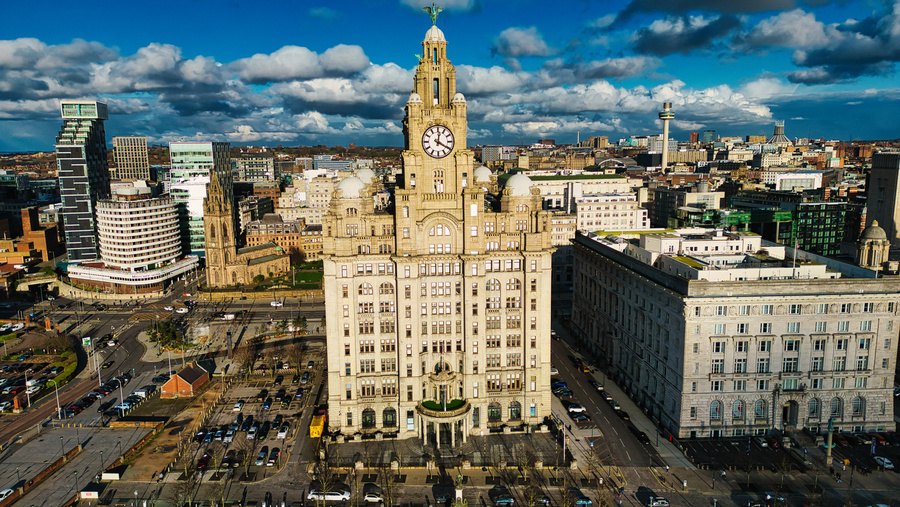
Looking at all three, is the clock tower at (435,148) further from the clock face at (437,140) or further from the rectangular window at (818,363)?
the rectangular window at (818,363)

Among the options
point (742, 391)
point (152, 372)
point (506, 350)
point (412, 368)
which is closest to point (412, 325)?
point (412, 368)

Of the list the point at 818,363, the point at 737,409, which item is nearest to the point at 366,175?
the point at 737,409

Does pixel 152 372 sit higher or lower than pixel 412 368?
lower

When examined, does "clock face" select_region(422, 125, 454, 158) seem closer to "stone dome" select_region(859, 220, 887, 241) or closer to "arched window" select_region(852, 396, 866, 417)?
"stone dome" select_region(859, 220, 887, 241)

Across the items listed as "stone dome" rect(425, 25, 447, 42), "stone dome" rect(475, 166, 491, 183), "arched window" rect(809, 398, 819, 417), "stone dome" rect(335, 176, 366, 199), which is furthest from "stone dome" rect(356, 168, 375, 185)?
"arched window" rect(809, 398, 819, 417)

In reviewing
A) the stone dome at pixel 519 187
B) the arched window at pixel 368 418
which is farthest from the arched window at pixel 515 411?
the stone dome at pixel 519 187

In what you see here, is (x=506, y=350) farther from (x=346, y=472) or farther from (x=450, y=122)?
(x=450, y=122)
